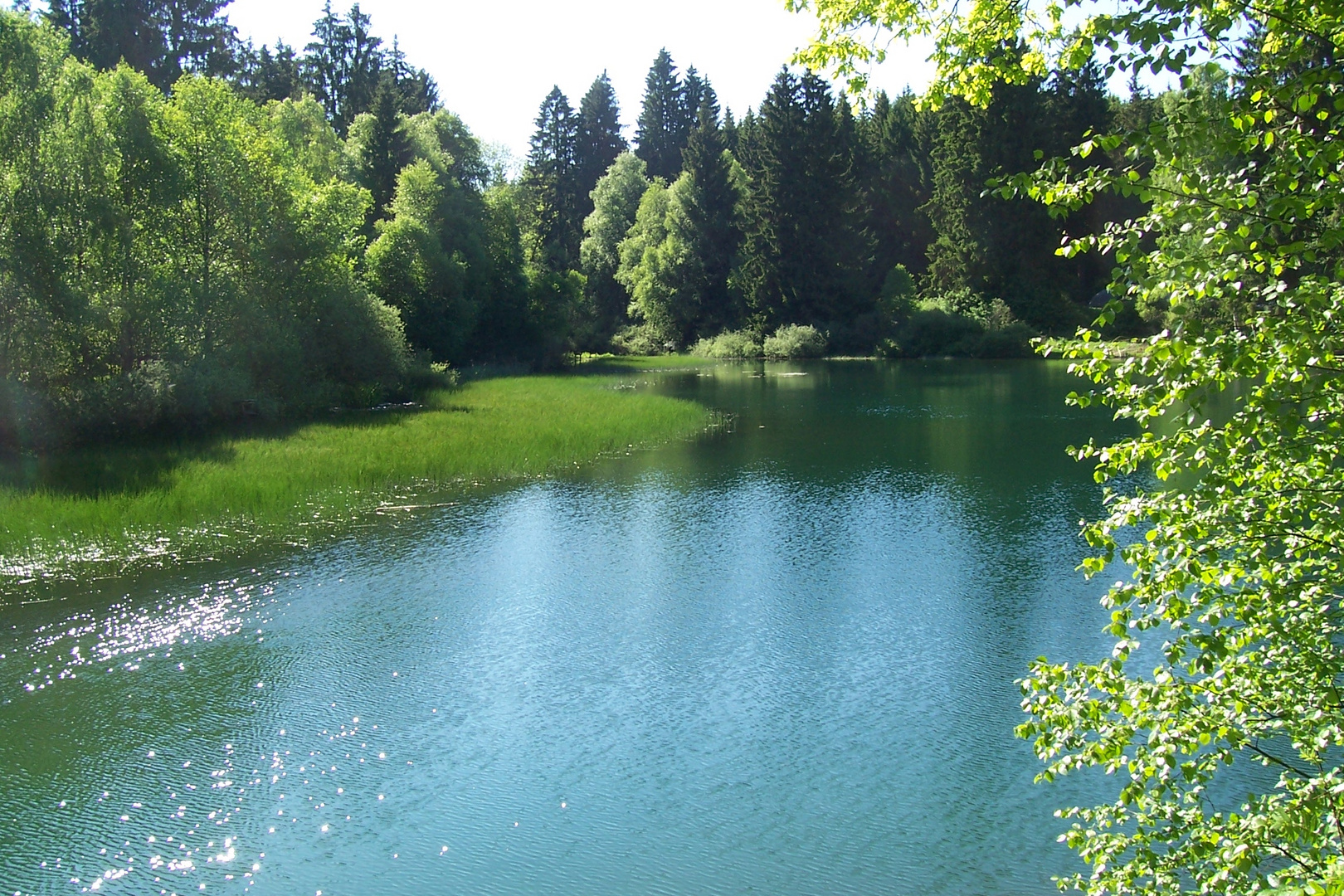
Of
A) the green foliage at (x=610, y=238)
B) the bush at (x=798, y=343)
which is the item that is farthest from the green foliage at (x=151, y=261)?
the green foliage at (x=610, y=238)

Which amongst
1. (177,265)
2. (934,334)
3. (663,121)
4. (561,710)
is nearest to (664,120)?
(663,121)

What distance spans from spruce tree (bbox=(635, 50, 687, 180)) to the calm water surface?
75741 mm

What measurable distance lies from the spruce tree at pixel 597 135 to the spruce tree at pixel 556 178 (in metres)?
0.72

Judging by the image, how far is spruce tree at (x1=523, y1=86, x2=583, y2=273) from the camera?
73.8 metres

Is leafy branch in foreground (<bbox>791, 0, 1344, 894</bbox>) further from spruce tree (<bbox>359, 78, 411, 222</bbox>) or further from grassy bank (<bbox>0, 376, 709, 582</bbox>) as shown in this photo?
spruce tree (<bbox>359, 78, 411, 222</bbox>)

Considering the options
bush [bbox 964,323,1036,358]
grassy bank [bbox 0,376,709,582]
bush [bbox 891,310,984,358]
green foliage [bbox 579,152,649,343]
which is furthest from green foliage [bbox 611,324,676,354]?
grassy bank [bbox 0,376,709,582]

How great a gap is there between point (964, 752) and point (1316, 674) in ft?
14.3

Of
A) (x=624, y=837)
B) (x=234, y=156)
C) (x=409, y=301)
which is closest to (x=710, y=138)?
(x=409, y=301)

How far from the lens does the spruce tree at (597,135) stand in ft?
290

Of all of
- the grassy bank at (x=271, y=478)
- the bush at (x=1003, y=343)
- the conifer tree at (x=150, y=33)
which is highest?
the conifer tree at (x=150, y=33)

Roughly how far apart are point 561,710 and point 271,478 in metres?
11.3

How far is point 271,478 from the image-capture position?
62.8 ft

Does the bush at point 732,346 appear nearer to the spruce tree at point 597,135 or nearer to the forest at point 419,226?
the forest at point 419,226

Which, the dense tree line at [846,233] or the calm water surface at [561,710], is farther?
the dense tree line at [846,233]
